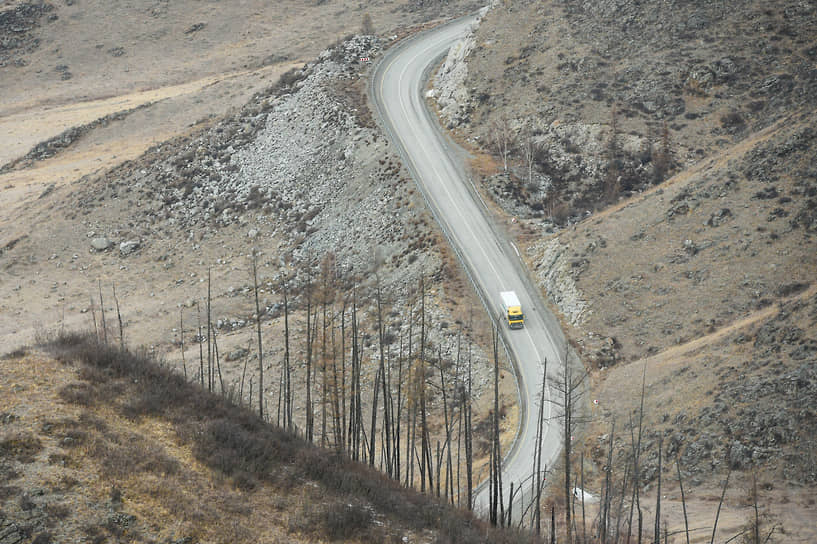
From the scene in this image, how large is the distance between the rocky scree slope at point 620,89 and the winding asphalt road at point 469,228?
10.9 ft

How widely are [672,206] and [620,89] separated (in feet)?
67.7

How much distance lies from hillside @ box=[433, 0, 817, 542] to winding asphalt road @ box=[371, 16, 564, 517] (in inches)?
72.0

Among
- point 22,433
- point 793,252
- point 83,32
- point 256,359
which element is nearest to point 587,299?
point 793,252

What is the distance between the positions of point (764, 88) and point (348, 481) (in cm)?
5439

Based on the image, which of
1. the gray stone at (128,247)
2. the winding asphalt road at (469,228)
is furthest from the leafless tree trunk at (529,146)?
the gray stone at (128,247)

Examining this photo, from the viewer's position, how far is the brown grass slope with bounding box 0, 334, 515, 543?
22.6m

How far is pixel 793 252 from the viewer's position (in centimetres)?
4334

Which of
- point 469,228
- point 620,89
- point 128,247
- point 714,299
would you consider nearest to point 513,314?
point 469,228

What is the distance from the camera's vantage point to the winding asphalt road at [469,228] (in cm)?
4084

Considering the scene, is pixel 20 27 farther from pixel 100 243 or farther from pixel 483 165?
pixel 483 165

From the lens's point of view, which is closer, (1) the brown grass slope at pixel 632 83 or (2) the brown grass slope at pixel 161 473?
(2) the brown grass slope at pixel 161 473

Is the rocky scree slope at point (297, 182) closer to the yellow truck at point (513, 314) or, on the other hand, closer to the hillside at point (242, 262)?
the hillside at point (242, 262)

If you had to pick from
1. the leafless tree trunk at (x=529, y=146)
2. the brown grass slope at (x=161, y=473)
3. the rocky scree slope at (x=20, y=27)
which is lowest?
the brown grass slope at (x=161, y=473)

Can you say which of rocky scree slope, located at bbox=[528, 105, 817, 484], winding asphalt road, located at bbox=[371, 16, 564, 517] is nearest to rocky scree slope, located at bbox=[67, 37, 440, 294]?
winding asphalt road, located at bbox=[371, 16, 564, 517]
